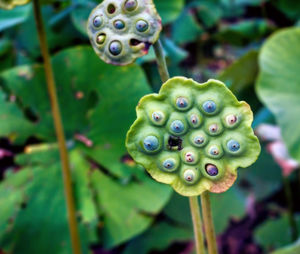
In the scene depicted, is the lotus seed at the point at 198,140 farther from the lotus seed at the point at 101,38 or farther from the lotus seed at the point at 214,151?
the lotus seed at the point at 101,38

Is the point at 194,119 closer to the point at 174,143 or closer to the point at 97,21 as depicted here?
the point at 174,143

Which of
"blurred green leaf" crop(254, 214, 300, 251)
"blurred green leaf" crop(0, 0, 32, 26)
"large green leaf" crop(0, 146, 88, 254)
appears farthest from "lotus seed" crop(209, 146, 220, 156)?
"blurred green leaf" crop(254, 214, 300, 251)

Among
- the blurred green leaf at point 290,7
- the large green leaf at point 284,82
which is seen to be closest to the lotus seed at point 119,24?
the large green leaf at point 284,82

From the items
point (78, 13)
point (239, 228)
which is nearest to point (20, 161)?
point (78, 13)

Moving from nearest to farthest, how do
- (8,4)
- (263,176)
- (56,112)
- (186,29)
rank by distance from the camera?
1. (8,4)
2. (56,112)
3. (263,176)
4. (186,29)

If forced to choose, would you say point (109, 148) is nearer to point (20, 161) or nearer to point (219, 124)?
point (20, 161)

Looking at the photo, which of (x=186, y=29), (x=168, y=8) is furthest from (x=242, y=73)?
(x=186, y=29)

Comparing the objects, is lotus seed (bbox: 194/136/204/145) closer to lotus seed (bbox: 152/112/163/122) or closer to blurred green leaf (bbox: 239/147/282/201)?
lotus seed (bbox: 152/112/163/122)
